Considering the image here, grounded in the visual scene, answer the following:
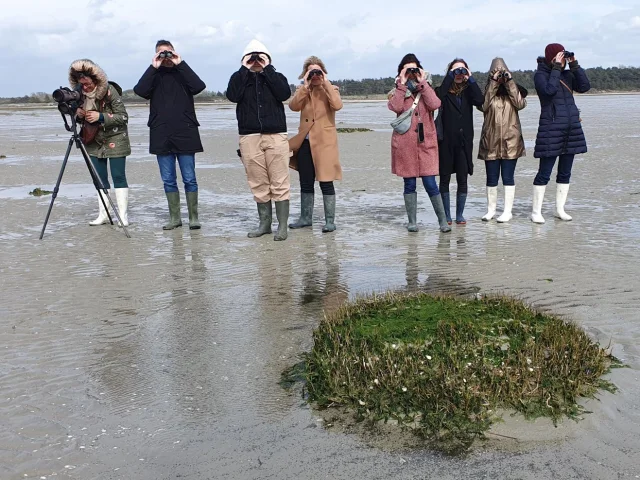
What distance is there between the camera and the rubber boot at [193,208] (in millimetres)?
9180

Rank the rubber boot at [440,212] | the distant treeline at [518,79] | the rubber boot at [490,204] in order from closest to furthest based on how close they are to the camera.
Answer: the rubber boot at [440,212]
the rubber boot at [490,204]
the distant treeline at [518,79]

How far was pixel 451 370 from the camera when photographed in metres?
3.97

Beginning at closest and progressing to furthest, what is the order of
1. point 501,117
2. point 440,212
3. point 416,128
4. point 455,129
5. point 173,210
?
1. point 416,128
2. point 440,212
3. point 455,129
4. point 501,117
5. point 173,210

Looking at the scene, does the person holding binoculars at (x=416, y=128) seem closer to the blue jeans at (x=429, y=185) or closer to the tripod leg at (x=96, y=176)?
the blue jeans at (x=429, y=185)

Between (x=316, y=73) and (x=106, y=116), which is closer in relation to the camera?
(x=316, y=73)

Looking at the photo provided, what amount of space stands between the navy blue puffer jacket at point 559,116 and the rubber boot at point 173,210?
451 centimetres

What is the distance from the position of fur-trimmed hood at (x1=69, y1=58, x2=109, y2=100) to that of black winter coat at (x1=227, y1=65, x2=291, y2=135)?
1668 mm

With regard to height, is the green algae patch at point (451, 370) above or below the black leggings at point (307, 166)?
below

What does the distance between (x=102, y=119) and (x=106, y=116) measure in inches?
2.6

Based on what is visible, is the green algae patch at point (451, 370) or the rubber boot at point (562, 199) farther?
the rubber boot at point (562, 199)

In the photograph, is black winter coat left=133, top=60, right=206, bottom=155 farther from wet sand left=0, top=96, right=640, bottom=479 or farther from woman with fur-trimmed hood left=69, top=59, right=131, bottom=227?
wet sand left=0, top=96, right=640, bottom=479

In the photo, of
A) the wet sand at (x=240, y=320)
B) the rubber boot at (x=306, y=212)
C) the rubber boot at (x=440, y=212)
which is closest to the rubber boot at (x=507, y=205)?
the wet sand at (x=240, y=320)

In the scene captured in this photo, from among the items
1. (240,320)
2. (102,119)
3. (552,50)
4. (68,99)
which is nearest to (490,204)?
(552,50)

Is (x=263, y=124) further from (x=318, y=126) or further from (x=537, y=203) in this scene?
(x=537, y=203)
